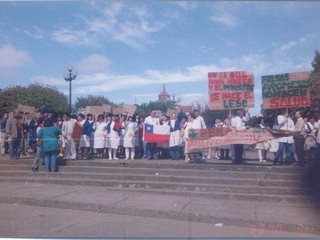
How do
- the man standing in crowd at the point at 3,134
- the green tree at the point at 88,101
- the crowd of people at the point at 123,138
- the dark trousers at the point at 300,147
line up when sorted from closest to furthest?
Result: the dark trousers at the point at 300,147, the crowd of people at the point at 123,138, the man standing in crowd at the point at 3,134, the green tree at the point at 88,101

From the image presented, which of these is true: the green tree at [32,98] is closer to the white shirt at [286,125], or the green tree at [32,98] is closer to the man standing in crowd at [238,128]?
the man standing in crowd at [238,128]

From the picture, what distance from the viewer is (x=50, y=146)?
10.7 metres

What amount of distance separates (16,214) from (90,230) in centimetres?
210

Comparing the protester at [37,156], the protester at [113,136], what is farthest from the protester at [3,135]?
the protester at [113,136]

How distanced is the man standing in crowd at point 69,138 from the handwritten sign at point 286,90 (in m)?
6.54

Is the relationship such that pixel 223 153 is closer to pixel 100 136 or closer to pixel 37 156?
pixel 100 136

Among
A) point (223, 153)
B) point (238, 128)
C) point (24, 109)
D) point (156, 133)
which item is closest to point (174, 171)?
point (238, 128)

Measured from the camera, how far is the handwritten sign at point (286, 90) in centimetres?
989

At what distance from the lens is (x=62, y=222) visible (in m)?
6.73

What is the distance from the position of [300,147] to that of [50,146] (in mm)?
7396

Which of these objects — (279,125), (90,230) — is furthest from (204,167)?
(90,230)

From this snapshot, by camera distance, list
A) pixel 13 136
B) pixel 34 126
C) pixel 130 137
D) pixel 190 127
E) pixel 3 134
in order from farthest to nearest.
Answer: pixel 34 126, pixel 3 134, pixel 130 137, pixel 13 136, pixel 190 127

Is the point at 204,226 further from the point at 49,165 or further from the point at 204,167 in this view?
the point at 49,165

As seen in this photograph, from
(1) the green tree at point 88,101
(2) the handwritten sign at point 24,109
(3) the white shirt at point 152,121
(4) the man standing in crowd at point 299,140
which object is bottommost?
(4) the man standing in crowd at point 299,140
